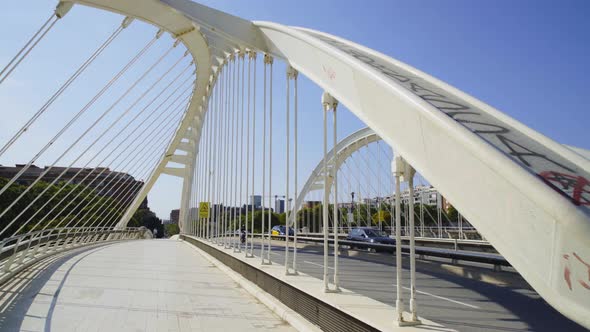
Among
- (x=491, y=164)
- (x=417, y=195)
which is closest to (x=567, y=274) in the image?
(x=491, y=164)

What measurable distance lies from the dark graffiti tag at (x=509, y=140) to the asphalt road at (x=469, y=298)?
3.05 m

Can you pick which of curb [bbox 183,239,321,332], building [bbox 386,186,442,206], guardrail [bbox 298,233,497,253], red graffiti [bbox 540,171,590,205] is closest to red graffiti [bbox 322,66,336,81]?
building [bbox 386,186,442,206]

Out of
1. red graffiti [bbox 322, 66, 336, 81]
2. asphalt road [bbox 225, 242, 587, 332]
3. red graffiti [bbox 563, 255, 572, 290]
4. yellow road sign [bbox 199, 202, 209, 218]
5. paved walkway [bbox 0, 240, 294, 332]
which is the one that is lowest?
paved walkway [bbox 0, 240, 294, 332]

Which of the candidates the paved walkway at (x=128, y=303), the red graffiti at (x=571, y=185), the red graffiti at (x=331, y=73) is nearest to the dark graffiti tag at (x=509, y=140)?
the red graffiti at (x=571, y=185)

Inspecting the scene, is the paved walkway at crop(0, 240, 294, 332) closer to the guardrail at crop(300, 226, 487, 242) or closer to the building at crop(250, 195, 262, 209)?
the building at crop(250, 195, 262, 209)

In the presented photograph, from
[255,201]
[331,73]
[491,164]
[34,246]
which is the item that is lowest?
[34,246]

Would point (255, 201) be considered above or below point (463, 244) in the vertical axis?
above

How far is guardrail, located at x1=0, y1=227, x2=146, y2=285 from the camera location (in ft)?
31.5

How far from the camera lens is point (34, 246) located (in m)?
12.7

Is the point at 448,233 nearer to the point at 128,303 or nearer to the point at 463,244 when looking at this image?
the point at 463,244

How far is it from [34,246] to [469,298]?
11.3m

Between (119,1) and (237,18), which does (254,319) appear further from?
(119,1)

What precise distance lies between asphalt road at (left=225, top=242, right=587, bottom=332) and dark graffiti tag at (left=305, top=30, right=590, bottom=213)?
305 cm

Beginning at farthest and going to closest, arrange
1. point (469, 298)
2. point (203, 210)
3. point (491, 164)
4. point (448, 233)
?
point (448, 233) < point (203, 210) < point (469, 298) < point (491, 164)
